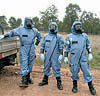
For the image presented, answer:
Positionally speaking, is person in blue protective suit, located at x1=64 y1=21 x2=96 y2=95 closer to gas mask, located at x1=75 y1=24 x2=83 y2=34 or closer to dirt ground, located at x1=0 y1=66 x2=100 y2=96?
gas mask, located at x1=75 y1=24 x2=83 y2=34

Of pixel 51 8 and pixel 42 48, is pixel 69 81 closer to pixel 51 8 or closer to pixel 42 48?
pixel 42 48

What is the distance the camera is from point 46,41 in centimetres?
418

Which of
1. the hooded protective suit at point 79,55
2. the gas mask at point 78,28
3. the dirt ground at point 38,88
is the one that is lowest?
the dirt ground at point 38,88

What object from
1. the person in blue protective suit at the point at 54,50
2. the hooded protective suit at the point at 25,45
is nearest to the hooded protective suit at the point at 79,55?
the person in blue protective suit at the point at 54,50

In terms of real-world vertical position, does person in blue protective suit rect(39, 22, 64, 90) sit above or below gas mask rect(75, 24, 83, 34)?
below

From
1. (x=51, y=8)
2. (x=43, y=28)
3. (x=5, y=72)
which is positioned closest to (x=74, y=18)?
(x=51, y=8)

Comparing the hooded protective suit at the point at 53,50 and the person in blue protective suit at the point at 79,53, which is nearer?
the person in blue protective suit at the point at 79,53

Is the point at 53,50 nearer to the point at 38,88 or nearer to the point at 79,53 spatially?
the point at 79,53

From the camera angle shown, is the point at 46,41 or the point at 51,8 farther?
the point at 51,8

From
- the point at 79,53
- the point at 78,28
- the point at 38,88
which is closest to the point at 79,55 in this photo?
the point at 79,53

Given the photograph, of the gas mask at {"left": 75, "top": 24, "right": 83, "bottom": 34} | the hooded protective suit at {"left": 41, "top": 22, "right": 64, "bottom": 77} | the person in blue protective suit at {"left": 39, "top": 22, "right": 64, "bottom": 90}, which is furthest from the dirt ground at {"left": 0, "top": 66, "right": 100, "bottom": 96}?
the gas mask at {"left": 75, "top": 24, "right": 83, "bottom": 34}

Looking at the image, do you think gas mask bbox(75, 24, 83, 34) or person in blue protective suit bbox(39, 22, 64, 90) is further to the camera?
person in blue protective suit bbox(39, 22, 64, 90)

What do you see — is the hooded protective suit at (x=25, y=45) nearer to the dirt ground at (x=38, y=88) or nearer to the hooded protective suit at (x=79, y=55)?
the dirt ground at (x=38, y=88)

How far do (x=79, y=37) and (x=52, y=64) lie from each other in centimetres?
101
